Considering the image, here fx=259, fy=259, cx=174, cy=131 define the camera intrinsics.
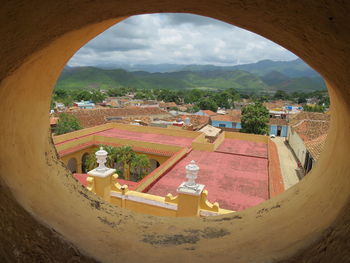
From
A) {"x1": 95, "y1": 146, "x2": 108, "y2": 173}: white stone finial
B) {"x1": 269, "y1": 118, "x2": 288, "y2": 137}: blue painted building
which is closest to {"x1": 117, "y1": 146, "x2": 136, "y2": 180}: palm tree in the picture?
{"x1": 95, "y1": 146, "x2": 108, "y2": 173}: white stone finial

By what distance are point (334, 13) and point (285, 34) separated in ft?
1.46

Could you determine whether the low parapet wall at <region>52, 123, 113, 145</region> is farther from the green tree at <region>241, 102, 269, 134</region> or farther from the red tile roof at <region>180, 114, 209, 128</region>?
the green tree at <region>241, 102, 269, 134</region>

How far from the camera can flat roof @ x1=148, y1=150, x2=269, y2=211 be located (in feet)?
28.4

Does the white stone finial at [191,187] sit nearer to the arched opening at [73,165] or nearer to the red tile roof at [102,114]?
the arched opening at [73,165]

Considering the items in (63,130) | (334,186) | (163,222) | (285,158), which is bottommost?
(285,158)

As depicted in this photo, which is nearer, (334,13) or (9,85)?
(334,13)

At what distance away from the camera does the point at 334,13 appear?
1149mm

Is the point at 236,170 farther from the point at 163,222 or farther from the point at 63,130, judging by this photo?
the point at 63,130

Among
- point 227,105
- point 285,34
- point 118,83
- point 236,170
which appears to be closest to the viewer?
point 285,34

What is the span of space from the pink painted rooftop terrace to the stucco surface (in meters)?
14.8

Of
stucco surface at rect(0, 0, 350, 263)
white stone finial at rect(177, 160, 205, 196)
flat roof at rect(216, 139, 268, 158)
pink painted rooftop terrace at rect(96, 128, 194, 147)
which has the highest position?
stucco surface at rect(0, 0, 350, 263)

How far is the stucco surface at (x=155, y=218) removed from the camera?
1.34 meters

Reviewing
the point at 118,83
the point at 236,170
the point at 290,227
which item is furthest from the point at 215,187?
the point at 118,83

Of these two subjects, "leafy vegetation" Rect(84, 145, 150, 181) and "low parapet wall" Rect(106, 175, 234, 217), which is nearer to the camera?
"low parapet wall" Rect(106, 175, 234, 217)
